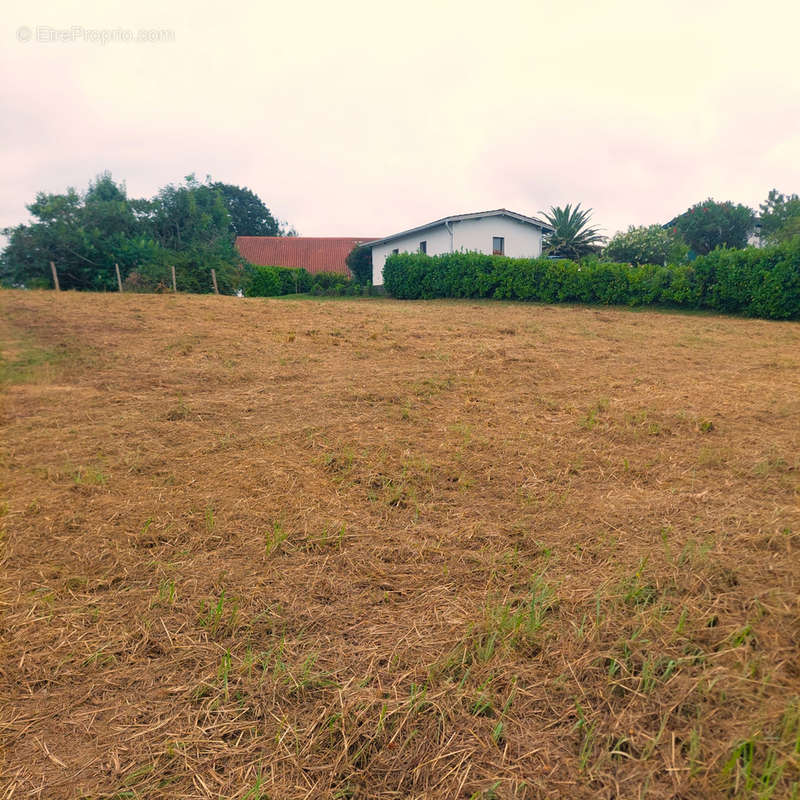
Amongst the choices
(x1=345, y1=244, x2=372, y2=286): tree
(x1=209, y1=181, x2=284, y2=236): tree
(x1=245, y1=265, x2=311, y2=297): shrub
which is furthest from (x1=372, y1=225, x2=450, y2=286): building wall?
(x1=209, y1=181, x2=284, y2=236): tree

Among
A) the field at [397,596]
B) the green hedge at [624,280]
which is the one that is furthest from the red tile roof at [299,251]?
the field at [397,596]

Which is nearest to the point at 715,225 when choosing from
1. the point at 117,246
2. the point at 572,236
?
the point at 572,236

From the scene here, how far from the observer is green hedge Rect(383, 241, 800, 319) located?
12.0 metres

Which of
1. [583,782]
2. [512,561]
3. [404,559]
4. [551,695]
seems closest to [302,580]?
[404,559]

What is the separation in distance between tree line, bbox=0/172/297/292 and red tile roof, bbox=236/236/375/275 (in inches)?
550

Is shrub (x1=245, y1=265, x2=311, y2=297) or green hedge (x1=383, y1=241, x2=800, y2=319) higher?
shrub (x1=245, y1=265, x2=311, y2=297)

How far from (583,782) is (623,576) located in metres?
0.94

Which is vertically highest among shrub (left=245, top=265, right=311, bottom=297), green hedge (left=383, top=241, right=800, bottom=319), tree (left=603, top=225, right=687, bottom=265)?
tree (left=603, top=225, right=687, bottom=265)

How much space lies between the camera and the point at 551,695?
1566mm

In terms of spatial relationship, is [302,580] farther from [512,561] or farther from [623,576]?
[623,576]

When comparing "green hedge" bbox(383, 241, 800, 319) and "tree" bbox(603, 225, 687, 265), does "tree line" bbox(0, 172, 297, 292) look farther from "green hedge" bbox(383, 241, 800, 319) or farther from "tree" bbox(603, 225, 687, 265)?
"tree" bbox(603, 225, 687, 265)

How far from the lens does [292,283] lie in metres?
23.8

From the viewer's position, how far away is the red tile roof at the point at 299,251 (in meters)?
35.2

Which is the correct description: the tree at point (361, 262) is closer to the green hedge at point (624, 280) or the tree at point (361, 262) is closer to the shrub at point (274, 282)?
the shrub at point (274, 282)
